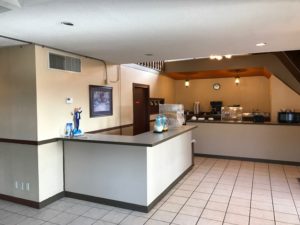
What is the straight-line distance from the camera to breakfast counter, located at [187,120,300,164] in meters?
5.55

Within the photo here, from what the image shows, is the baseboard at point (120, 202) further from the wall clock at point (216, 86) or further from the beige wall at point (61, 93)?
the wall clock at point (216, 86)

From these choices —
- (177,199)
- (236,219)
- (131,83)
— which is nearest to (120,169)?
(177,199)

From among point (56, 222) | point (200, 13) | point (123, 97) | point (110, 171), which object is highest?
point (200, 13)

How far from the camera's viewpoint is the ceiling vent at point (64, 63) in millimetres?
3612

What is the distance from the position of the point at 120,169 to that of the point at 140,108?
3.18m

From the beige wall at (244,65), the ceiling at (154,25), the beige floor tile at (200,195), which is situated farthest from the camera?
the beige wall at (244,65)

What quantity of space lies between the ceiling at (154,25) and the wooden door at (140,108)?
2.45 metres

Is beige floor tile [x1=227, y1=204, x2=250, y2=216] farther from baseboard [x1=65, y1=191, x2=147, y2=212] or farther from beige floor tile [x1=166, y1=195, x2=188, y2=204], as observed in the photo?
baseboard [x1=65, y1=191, x2=147, y2=212]

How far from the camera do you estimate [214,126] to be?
631 cm

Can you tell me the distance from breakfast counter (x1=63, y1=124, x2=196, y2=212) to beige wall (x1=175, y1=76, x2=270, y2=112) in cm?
570

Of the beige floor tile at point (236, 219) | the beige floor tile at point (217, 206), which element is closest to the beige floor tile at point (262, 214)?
the beige floor tile at point (236, 219)

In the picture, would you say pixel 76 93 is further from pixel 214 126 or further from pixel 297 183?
pixel 297 183

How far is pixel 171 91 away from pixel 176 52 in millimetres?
5170

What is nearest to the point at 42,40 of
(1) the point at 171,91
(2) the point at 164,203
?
(2) the point at 164,203
